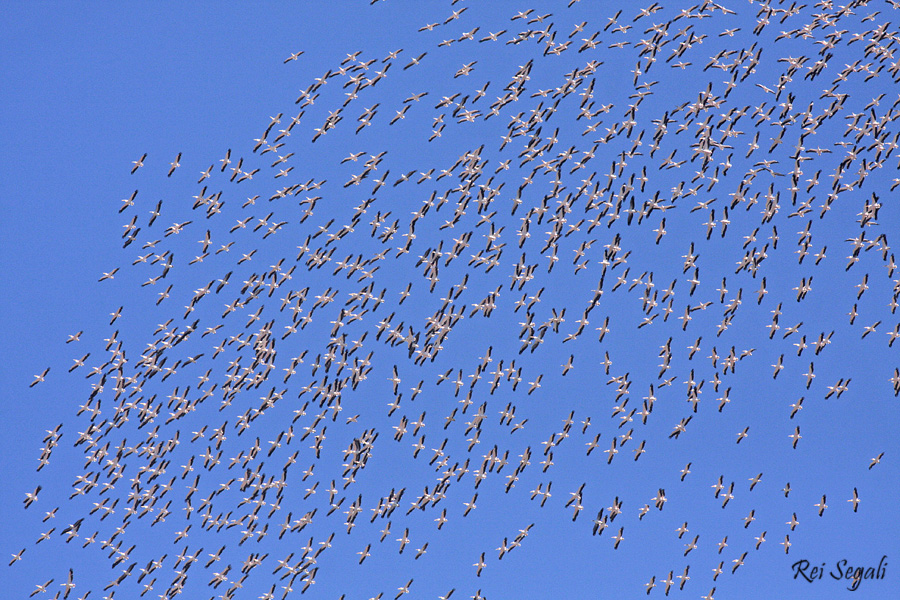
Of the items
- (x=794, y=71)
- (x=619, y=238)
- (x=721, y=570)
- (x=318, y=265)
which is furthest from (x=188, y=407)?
(x=794, y=71)

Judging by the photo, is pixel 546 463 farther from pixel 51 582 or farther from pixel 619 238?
pixel 51 582

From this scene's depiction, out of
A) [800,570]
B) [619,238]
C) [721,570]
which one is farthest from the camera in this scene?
[721,570]

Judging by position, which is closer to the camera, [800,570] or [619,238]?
[800,570]

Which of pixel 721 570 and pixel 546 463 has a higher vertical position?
pixel 546 463

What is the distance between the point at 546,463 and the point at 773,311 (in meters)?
17.3

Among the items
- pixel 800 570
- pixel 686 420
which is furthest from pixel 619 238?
pixel 800 570

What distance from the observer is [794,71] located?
237 feet

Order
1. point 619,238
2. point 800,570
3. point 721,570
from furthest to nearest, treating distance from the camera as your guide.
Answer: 1. point 721,570
2. point 619,238
3. point 800,570

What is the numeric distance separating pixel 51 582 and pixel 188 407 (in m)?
15.0

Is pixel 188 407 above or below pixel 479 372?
above

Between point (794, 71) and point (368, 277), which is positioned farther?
point (368, 277)

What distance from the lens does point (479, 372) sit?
76.6m

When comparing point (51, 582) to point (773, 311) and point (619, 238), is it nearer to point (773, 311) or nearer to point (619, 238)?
point (619, 238)

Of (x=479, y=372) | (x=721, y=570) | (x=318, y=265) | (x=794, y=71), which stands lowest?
(x=721, y=570)
